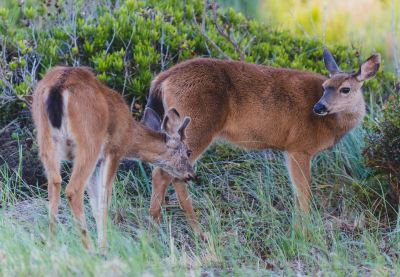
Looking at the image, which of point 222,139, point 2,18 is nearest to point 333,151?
point 222,139

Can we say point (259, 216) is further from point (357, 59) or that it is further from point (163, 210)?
point (357, 59)

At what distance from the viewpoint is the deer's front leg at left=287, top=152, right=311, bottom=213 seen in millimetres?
7919

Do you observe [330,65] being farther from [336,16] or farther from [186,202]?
[336,16]

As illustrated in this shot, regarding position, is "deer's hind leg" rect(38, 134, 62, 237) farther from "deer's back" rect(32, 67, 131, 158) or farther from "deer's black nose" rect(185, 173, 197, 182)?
"deer's black nose" rect(185, 173, 197, 182)

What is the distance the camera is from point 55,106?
6.33 meters

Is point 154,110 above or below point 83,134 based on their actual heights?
below

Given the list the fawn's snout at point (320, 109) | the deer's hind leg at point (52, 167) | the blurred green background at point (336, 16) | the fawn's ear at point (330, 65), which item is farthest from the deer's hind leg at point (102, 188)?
the blurred green background at point (336, 16)

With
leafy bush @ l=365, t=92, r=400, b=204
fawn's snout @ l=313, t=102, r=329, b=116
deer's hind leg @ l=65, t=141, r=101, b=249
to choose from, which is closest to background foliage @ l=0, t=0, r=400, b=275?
leafy bush @ l=365, t=92, r=400, b=204

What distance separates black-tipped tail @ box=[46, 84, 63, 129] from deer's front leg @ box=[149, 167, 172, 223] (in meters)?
1.71

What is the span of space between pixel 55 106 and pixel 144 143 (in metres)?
1.29

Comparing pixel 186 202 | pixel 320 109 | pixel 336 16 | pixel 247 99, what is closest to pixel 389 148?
pixel 320 109

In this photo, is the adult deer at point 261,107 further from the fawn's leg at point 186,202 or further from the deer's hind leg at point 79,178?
the deer's hind leg at point 79,178

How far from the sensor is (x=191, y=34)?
9531mm

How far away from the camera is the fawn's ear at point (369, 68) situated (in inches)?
317
